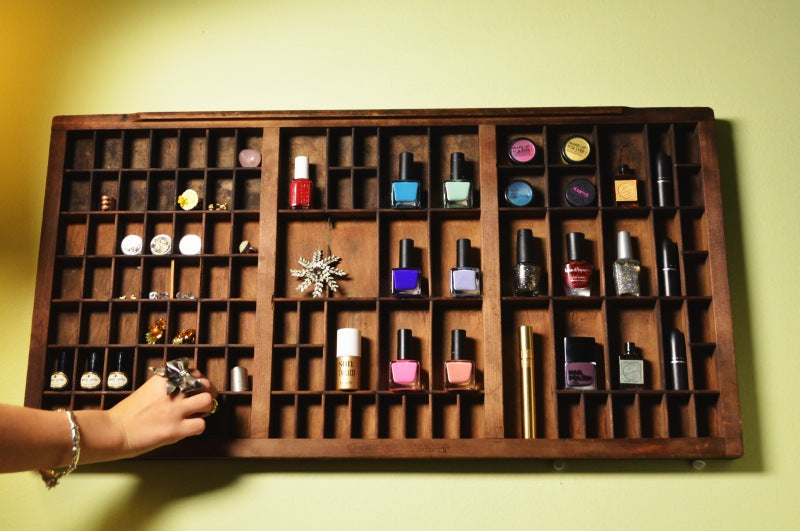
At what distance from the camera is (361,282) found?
7.57 ft

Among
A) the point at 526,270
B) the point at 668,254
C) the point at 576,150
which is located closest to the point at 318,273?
the point at 526,270

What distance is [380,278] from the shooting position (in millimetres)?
2271

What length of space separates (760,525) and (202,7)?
2.32 meters

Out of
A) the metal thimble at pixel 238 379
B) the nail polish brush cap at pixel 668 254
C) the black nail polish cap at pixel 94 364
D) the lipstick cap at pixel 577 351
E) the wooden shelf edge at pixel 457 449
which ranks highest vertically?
the nail polish brush cap at pixel 668 254

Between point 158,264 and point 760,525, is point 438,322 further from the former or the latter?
point 760,525

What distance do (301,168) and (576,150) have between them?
82 cm

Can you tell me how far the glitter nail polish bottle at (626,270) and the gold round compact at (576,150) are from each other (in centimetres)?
26

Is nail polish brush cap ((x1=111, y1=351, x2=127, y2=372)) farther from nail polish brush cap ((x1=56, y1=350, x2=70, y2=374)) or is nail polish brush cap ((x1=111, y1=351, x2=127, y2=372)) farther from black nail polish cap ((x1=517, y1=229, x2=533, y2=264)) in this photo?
black nail polish cap ((x1=517, y1=229, x2=533, y2=264))

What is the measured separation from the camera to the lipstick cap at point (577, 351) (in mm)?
2172

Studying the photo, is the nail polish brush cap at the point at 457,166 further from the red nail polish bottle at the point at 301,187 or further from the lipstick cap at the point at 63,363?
Result: the lipstick cap at the point at 63,363

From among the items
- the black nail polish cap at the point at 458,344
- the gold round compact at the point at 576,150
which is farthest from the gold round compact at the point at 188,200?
the gold round compact at the point at 576,150

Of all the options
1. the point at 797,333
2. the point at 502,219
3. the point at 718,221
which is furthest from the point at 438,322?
the point at 797,333

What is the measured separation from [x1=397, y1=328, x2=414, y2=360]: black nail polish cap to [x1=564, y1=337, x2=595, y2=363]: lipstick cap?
1.43ft

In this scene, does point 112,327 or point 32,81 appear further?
point 32,81
